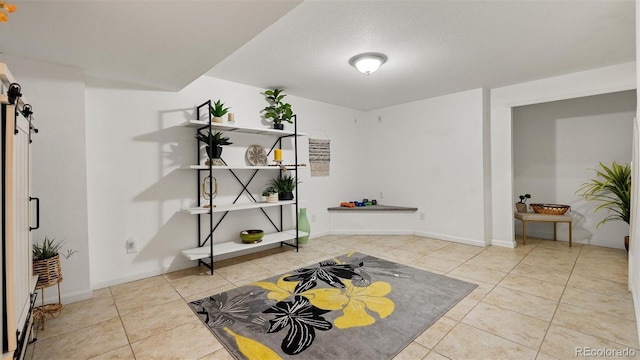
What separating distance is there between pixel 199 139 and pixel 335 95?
7.14 ft

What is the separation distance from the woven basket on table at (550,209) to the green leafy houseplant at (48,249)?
5.73m

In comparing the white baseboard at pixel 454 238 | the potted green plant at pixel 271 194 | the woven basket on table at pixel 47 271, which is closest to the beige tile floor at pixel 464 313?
the woven basket on table at pixel 47 271

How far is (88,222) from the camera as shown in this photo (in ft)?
9.29

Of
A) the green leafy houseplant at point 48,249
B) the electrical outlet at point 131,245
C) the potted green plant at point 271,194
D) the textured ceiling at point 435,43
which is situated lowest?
the electrical outlet at point 131,245

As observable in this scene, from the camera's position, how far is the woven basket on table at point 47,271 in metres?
2.14

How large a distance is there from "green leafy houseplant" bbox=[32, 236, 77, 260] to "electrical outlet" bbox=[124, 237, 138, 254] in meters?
0.49

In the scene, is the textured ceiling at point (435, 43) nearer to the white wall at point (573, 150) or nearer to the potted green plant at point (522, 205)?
the white wall at point (573, 150)

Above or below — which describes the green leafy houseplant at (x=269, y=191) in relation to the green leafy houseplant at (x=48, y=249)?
above

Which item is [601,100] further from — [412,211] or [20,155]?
[20,155]

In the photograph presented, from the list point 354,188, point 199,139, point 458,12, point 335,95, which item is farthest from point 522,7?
point 354,188

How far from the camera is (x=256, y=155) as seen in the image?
4039 mm

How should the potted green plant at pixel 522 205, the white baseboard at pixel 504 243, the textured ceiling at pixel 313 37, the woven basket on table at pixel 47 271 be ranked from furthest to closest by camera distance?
the potted green plant at pixel 522 205 < the white baseboard at pixel 504 243 < the woven basket on table at pixel 47 271 < the textured ceiling at pixel 313 37

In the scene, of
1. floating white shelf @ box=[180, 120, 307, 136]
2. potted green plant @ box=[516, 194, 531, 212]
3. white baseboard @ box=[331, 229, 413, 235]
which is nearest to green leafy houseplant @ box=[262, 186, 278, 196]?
floating white shelf @ box=[180, 120, 307, 136]

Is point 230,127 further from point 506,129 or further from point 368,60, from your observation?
point 506,129
